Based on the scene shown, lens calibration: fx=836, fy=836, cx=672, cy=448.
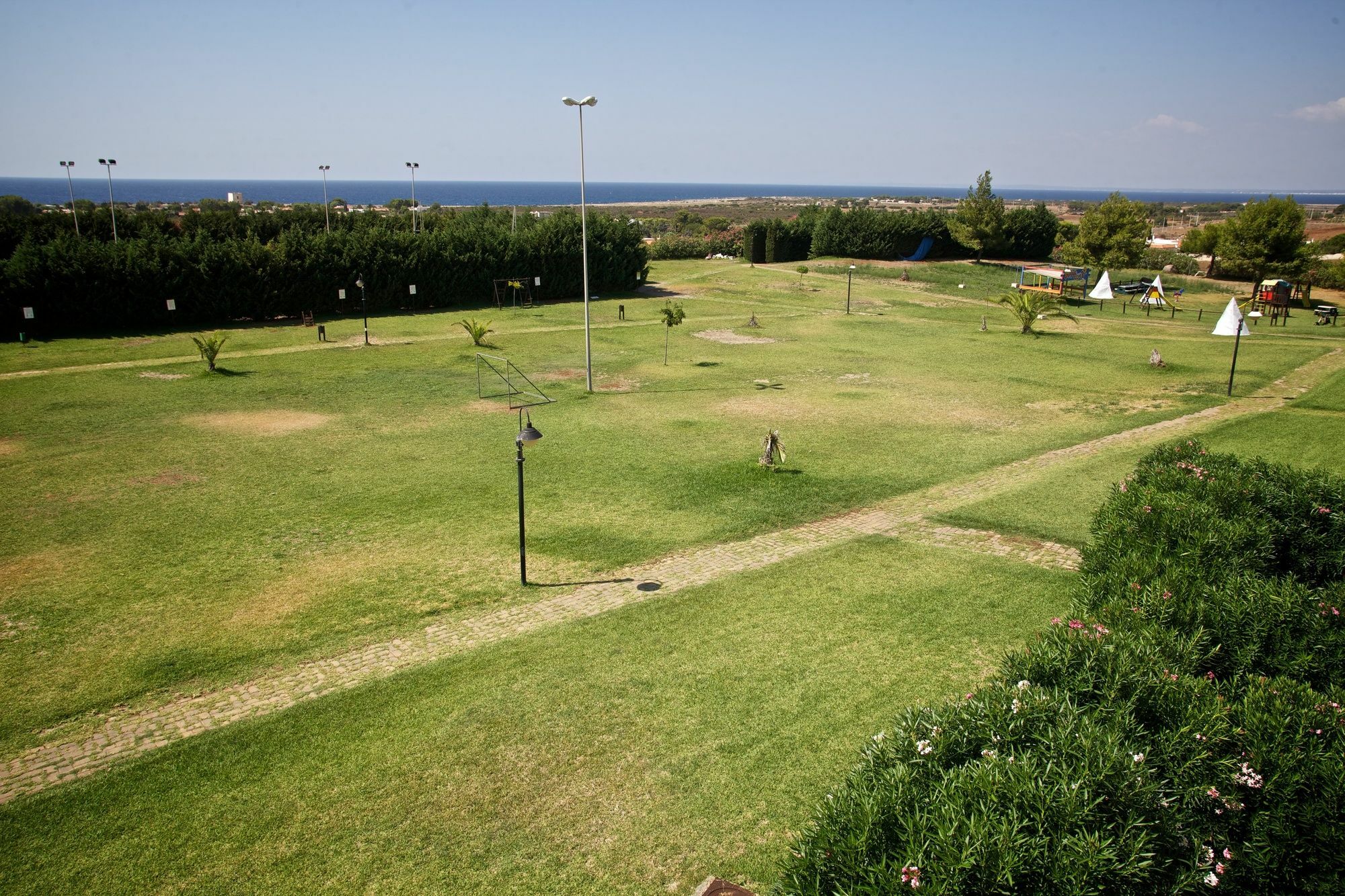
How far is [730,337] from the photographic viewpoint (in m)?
38.2

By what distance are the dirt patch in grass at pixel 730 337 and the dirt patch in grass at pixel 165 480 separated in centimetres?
2274

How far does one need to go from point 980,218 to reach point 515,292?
35.7 metres

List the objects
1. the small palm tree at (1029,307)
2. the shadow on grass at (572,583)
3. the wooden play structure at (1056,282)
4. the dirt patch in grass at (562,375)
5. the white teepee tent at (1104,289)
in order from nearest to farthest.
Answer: the shadow on grass at (572,583)
the dirt patch in grass at (562,375)
the small palm tree at (1029,307)
the white teepee tent at (1104,289)
the wooden play structure at (1056,282)

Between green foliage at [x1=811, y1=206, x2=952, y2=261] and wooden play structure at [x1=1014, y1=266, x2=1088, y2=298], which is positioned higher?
green foliage at [x1=811, y1=206, x2=952, y2=261]

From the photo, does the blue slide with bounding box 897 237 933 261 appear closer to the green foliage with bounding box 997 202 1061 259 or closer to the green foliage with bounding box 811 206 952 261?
the green foliage with bounding box 811 206 952 261

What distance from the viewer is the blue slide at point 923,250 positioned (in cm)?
6781

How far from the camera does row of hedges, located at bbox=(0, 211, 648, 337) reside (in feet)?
115

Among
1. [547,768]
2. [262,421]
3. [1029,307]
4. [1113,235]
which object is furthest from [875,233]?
[547,768]

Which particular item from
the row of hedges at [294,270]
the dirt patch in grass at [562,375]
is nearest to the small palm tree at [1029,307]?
the dirt patch in grass at [562,375]

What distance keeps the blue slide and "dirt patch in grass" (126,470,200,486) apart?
195 feet

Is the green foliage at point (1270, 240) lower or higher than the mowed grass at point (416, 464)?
higher

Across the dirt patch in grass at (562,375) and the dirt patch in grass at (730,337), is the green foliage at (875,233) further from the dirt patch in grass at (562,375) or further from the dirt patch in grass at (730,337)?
the dirt patch in grass at (562,375)

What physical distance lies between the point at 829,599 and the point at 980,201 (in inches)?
2221

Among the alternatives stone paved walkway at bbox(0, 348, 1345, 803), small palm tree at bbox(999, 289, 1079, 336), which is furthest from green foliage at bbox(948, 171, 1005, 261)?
stone paved walkway at bbox(0, 348, 1345, 803)
